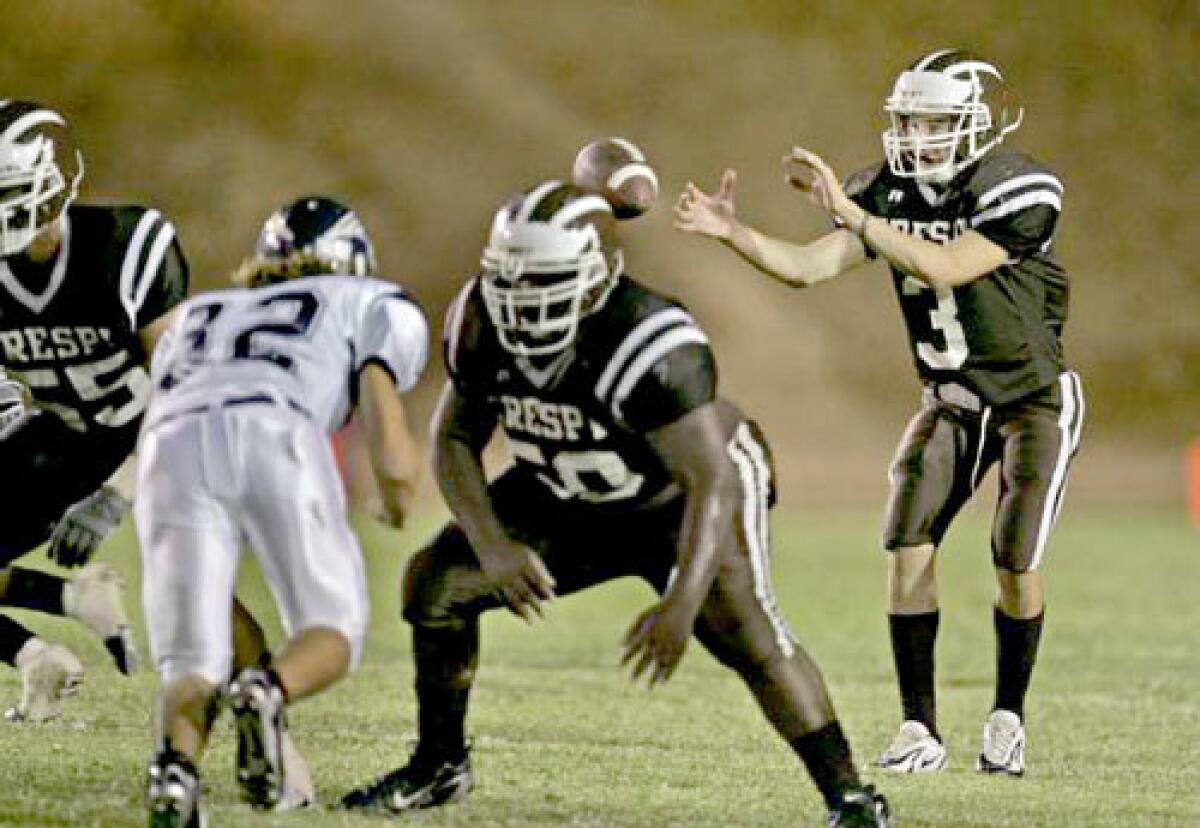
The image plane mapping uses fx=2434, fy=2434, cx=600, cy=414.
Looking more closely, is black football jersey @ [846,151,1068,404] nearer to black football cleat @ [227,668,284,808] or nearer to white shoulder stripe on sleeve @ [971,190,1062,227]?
white shoulder stripe on sleeve @ [971,190,1062,227]

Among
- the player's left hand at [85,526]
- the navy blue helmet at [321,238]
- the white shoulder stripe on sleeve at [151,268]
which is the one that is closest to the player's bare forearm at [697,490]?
the navy blue helmet at [321,238]

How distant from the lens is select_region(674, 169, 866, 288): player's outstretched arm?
547 cm

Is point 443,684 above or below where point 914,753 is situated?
above

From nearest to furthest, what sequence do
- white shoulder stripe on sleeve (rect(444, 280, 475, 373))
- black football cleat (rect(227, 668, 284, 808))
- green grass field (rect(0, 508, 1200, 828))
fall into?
black football cleat (rect(227, 668, 284, 808)), white shoulder stripe on sleeve (rect(444, 280, 475, 373)), green grass field (rect(0, 508, 1200, 828))

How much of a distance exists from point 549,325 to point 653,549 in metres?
→ 0.57

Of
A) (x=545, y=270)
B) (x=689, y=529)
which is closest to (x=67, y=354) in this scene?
(x=545, y=270)

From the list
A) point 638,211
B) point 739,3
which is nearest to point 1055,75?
point 739,3

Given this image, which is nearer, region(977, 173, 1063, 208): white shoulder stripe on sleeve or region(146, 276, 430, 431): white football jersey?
region(146, 276, 430, 431): white football jersey

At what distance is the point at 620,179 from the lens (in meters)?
6.69

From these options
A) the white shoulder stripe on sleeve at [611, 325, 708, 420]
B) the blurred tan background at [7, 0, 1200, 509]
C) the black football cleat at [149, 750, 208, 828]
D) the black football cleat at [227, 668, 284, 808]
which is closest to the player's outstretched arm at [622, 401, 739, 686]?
the white shoulder stripe on sleeve at [611, 325, 708, 420]

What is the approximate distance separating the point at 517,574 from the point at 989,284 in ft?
6.49

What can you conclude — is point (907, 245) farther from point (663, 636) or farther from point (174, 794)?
point (174, 794)

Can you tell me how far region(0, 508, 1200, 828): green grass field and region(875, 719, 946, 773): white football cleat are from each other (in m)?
0.08

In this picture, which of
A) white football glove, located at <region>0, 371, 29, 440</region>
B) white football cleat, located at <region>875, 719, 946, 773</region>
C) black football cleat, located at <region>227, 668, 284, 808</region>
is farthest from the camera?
white football glove, located at <region>0, 371, 29, 440</region>
